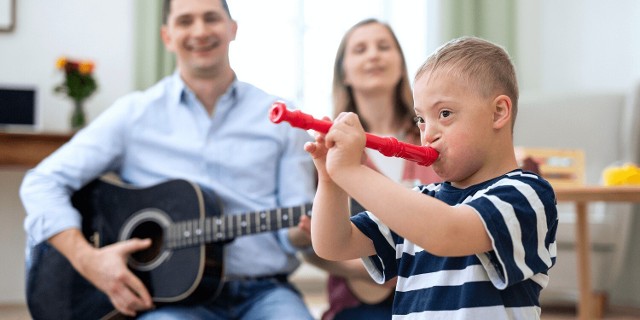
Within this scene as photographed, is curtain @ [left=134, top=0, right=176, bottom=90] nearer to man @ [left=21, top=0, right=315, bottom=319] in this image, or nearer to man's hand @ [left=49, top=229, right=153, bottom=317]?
man @ [left=21, top=0, right=315, bottom=319]

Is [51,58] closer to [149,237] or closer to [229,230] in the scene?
[149,237]

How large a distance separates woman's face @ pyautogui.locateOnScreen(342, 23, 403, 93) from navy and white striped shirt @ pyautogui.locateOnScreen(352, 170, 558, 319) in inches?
41.8

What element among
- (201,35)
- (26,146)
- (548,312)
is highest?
(201,35)

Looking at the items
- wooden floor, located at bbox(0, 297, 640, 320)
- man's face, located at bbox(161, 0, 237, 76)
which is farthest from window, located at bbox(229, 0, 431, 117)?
man's face, located at bbox(161, 0, 237, 76)

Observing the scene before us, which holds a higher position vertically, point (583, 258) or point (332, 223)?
point (332, 223)

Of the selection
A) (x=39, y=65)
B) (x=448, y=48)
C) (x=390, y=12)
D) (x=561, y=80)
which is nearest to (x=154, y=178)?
(x=448, y=48)

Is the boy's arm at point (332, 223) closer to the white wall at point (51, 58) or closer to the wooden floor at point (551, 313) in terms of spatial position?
the wooden floor at point (551, 313)

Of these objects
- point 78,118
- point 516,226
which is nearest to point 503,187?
point 516,226

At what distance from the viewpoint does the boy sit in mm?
798

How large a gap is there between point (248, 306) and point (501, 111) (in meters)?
0.91

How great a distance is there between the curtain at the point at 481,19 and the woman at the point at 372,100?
2.25 metres

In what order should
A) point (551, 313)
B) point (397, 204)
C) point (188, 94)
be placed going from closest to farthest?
point (397, 204) → point (188, 94) → point (551, 313)

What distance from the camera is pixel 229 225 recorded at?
5.38 ft

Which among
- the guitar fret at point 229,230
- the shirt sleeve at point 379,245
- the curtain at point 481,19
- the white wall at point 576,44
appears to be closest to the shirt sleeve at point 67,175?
the guitar fret at point 229,230
